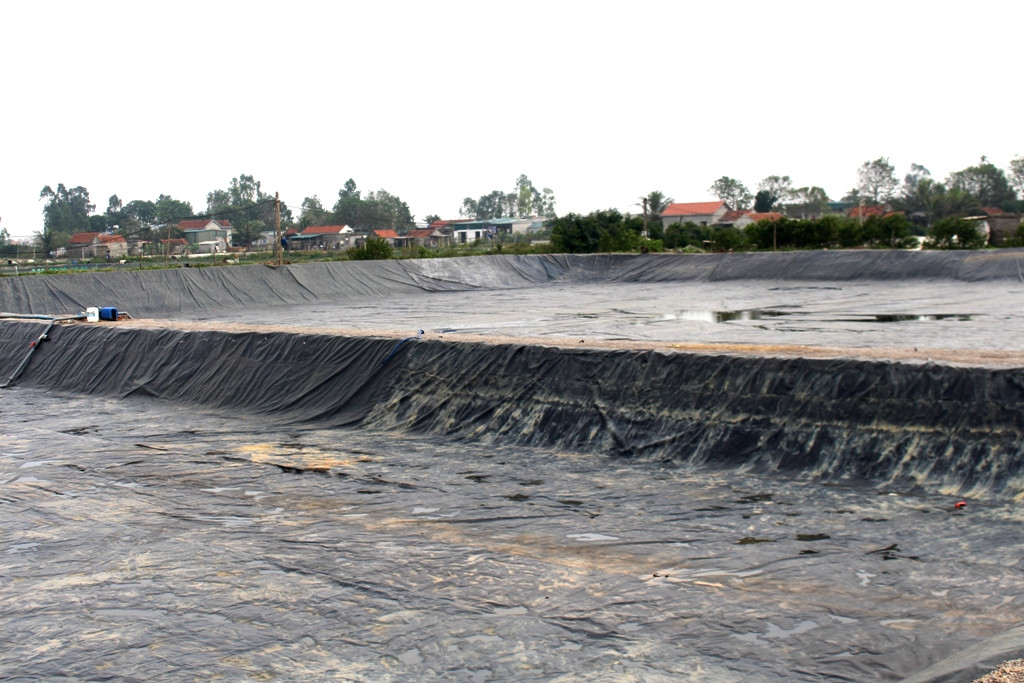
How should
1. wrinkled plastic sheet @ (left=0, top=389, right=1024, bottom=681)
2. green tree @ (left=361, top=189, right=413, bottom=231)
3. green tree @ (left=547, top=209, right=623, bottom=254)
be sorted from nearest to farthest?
wrinkled plastic sheet @ (left=0, top=389, right=1024, bottom=681) → green tree @ (left=547, top=209, right=623, bottom=254) → green tree @ (left=361, top=189, right=413, bottom=231)

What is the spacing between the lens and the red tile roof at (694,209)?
84.6m

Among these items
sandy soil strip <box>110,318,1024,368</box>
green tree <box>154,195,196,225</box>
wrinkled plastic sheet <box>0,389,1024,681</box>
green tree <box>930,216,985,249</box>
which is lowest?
wrinkled plastic sheet <box>0,389,1024,681</box>

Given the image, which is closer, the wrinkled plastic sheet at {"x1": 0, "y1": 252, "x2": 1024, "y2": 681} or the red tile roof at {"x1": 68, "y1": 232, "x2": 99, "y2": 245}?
the wrinkled plastic sheet at {"x1": 0, "y1": 252, "x2": 1024, "y2": 681}

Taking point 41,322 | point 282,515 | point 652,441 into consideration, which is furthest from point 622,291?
point 282,515

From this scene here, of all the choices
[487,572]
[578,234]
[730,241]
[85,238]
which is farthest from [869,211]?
[487,572]

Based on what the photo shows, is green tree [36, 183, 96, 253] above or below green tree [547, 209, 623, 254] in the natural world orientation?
above

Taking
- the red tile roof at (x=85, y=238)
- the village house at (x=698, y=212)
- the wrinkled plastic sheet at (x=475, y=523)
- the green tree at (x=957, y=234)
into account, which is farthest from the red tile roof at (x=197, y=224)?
the wrinkled plastic sheet at (x=475, y=523)

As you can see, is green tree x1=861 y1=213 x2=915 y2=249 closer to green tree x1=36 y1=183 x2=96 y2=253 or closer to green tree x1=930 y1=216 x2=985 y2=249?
green tree x1=930 y1=216 x2=985 y2=249

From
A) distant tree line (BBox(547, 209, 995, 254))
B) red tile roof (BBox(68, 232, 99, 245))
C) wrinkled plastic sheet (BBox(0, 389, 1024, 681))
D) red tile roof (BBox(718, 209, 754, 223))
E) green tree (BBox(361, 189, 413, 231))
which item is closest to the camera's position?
wrinkled plastic sheet (BBox(0, 389, 1024, 681))

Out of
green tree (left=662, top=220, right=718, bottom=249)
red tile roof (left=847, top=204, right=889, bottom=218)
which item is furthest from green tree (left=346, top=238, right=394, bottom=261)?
red tile roof (left=847, top=204, right=889, bottom=218)

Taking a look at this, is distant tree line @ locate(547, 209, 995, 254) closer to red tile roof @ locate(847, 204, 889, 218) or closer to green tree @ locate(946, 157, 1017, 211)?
red tile roof @ locate(847, 204, 889, 218)

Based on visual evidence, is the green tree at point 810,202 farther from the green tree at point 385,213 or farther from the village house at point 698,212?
the green tree at point 385,213

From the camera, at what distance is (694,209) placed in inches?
3396

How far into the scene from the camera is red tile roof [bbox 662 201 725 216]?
84.6m
